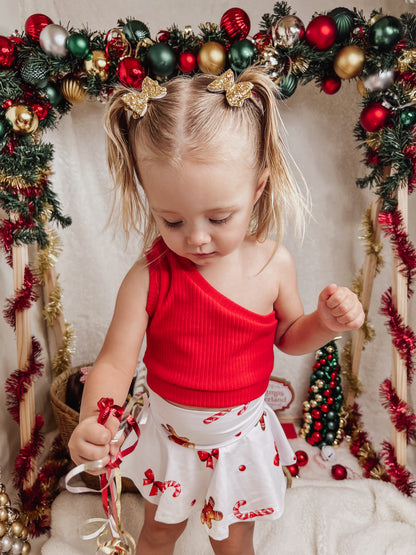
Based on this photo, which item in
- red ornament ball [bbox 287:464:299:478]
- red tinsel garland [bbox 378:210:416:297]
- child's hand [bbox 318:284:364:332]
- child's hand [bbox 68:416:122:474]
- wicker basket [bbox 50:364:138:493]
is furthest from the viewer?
red ornament ball [bbox 287:464:299:478]

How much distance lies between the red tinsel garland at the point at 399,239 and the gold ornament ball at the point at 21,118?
83cm

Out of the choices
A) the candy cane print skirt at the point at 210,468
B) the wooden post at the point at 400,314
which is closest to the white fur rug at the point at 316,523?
the wooden post at the point at 400,314

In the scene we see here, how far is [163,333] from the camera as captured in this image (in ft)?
2.88

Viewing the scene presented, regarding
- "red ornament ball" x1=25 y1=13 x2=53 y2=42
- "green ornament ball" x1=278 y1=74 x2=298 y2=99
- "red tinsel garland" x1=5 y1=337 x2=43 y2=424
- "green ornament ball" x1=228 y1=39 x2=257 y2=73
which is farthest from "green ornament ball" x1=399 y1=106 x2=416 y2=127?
"red tinsel garland" x1=5 y1=337 x2=43 y2=424

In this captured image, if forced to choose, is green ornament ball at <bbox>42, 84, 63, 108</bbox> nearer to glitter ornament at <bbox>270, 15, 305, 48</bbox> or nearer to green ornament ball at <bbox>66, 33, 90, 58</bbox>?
green ornament ball at <bbox>66, 33, 90, 58</bbox>

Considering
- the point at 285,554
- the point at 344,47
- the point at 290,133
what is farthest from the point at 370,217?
the point at 285,554

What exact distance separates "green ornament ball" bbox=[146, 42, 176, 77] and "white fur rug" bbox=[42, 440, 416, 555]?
1077 mm

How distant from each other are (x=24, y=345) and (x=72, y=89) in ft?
1.99

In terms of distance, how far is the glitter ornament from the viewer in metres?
0.99

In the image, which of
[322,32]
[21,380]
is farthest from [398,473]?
[322,32]

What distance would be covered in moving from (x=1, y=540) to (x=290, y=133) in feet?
4.07

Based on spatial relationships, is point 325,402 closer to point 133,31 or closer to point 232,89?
point 232,89

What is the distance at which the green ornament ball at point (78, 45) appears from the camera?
98 cm

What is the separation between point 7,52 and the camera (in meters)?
0.97
